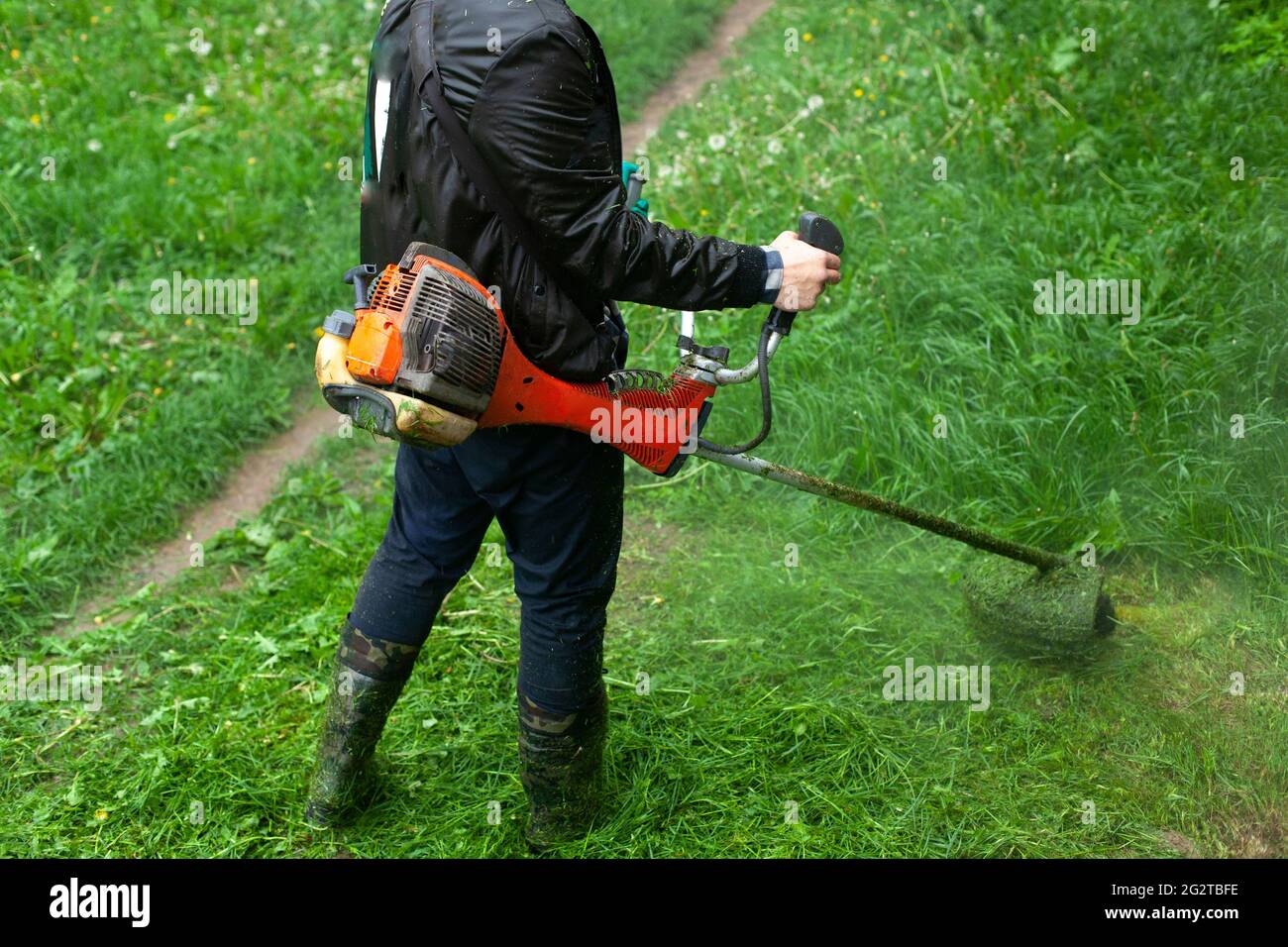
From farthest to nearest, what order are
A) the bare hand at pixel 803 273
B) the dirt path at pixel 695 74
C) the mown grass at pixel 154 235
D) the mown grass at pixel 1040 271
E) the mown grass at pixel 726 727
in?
the dirt path at pixel 695 74
the mown grass at pixel 154 235
the mown grass at pixel 1040 271
the mown grass at pixel 726 727
the bare hand at pixel 803 273

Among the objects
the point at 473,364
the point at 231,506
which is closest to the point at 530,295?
the point at 473,364

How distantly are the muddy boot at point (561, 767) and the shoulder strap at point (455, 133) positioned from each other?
1146mm

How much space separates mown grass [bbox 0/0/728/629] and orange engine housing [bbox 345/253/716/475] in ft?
7.96

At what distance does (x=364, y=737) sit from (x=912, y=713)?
1556 mm

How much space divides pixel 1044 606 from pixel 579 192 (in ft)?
6.52

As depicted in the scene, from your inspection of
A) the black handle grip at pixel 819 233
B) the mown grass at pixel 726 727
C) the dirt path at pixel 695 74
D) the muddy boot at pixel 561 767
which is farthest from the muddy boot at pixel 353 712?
the dirt path at pixel 695 74

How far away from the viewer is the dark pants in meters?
2.86

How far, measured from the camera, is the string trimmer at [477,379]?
2.48 metres

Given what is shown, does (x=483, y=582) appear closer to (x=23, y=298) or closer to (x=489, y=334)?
(x=489, y=334)

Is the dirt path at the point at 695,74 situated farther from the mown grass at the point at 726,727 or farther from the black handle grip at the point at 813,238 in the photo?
the black handle grip at the point at 813,238

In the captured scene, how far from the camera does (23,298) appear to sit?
18.5 ft

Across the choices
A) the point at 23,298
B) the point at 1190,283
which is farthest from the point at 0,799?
the point at 1190,283

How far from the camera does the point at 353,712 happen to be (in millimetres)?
Answer: 3139

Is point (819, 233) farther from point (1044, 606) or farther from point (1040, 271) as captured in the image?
point (1040, 271)
